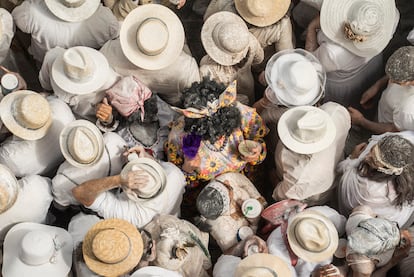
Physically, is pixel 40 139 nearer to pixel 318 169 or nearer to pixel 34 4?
pixel 34 4

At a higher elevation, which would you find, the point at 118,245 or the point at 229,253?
the point at 118,245

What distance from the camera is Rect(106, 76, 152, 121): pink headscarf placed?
388cm

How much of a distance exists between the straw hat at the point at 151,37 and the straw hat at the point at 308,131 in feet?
3.17

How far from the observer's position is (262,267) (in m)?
3.30

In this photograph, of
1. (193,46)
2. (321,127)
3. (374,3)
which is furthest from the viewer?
(193,46)

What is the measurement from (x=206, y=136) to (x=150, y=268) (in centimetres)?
97

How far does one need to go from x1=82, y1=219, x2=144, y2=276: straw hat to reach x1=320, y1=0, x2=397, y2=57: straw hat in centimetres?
203

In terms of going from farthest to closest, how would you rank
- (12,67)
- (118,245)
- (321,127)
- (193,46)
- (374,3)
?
(193,46), (12,67), (374,3), (321,127), (118,245)

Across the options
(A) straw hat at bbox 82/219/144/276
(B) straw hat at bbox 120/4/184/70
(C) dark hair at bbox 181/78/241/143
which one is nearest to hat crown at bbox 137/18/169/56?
(B) straw hat at bbox 120/4/184/70

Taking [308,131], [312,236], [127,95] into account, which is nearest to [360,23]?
[308,131]

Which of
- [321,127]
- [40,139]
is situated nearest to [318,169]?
[321,127]

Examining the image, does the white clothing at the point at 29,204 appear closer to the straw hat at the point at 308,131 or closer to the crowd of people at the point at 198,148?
the crowd of people at the point at 198,148

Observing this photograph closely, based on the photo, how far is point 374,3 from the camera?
160 inches

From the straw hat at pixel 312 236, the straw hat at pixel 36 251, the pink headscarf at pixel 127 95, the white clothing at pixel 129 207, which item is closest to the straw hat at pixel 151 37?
the pink headscarf at pixel 127 95
